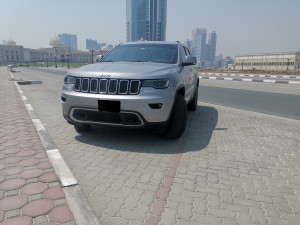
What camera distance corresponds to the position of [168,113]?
373 centimetres

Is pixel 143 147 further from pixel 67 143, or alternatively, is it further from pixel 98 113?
pixel 67 143

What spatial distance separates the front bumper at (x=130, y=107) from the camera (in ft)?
11.5

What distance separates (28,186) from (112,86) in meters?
1.72

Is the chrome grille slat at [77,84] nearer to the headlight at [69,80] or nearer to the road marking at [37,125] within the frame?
the headlight at [69,80]

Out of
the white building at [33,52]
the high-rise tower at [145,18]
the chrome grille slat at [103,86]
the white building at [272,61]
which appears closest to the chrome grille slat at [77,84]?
the chrome grille slat at [103,86]

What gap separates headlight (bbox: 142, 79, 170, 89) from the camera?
356 cm

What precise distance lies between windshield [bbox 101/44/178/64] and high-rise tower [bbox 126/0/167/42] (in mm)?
134316

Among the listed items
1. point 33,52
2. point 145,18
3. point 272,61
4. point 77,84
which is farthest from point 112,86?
point 33,52

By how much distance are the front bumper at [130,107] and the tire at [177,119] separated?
10.7 inches

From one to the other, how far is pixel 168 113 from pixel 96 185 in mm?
1557

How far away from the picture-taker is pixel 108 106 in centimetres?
357

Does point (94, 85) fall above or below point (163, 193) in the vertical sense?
above

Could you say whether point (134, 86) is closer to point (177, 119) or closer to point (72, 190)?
point (177, 119)

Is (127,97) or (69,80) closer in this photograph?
(127,97)
